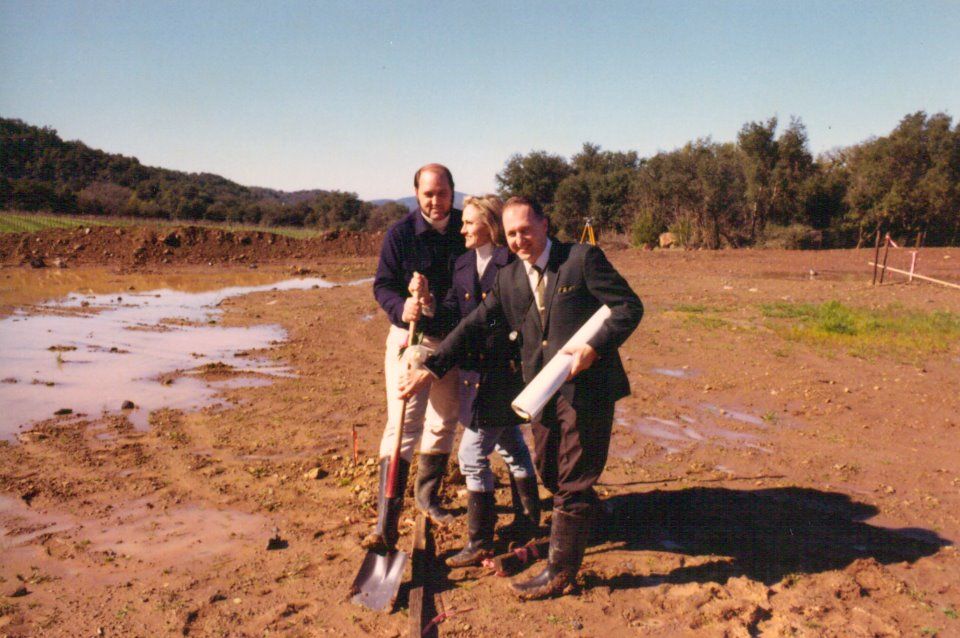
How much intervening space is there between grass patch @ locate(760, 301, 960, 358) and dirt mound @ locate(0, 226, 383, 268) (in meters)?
22.4

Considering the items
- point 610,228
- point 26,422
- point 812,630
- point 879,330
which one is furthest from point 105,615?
point 610,228

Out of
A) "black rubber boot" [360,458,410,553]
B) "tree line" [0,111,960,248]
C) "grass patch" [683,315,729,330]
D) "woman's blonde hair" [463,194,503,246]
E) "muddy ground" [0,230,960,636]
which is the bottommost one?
"muddy ground" [0,230,960,636]

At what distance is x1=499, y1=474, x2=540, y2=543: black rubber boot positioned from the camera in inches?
159

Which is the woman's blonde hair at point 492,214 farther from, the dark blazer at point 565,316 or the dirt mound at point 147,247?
the dirt mound at point 147,247

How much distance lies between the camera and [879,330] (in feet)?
34.8

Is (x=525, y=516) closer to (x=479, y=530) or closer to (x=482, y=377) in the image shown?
(x=479, y=530)

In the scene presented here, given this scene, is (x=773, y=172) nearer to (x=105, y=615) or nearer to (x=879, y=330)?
(x=879, y=330)

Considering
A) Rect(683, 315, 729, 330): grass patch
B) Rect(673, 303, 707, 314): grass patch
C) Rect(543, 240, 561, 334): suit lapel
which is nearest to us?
Rect(543, 240, 561, 334): suit lapel

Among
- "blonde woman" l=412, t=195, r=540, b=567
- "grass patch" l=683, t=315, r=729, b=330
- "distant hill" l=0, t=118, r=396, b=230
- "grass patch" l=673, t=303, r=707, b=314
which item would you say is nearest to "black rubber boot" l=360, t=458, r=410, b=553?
"blonde woman" l=412, t=195, r=540, b=567

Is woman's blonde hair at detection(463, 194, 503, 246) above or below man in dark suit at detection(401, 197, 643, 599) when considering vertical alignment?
above

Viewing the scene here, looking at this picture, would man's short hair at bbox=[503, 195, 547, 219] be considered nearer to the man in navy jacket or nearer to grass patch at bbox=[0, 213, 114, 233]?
the man in navy jacket

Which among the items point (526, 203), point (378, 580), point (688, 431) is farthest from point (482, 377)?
point (688, 431)

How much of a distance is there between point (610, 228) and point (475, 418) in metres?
39.2

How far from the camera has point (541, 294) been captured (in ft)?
10.9
